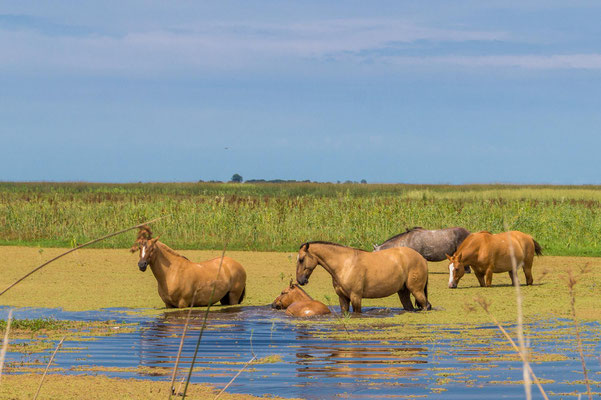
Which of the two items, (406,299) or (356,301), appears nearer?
(356,301)

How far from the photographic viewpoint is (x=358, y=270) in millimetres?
13375

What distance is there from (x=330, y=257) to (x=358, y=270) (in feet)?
1.66

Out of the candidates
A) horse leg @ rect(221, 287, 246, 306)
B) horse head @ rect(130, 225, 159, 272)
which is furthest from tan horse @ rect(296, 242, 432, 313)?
horse head @ rect(130, 225, 159, 272)

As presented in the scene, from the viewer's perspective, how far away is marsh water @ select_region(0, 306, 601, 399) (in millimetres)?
7914

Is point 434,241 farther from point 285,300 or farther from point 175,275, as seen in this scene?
point 175,275

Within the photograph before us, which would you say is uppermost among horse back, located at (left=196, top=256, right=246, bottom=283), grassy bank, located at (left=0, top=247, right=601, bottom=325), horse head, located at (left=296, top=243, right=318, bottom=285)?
horse head, located at (left=296, top=243, right=318, bottom=285)

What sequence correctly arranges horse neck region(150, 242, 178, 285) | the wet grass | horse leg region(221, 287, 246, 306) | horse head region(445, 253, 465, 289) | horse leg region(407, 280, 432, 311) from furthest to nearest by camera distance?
horse head region(445, 253, 465, 289) → horse leg region(221, 287, 246, 306) → horse neck region(150, 242, 178, 285) → horse leg region(407, 280, 432, 311) → the wet grass

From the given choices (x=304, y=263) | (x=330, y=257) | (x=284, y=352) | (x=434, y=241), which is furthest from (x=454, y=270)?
(x=284, y=352)

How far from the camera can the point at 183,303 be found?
14.5 metres

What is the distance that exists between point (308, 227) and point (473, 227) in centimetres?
597

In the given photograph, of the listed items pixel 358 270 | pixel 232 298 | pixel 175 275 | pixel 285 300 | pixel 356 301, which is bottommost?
pixel 232 298

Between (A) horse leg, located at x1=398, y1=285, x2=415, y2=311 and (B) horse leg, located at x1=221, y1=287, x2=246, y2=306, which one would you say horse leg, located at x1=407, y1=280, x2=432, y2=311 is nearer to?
(A) horse leg, located at x1=398, y1=285, x2=415, y2=311

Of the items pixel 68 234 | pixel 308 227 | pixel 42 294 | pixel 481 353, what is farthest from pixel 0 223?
pixel 481 353

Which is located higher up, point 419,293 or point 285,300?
point 419,293
